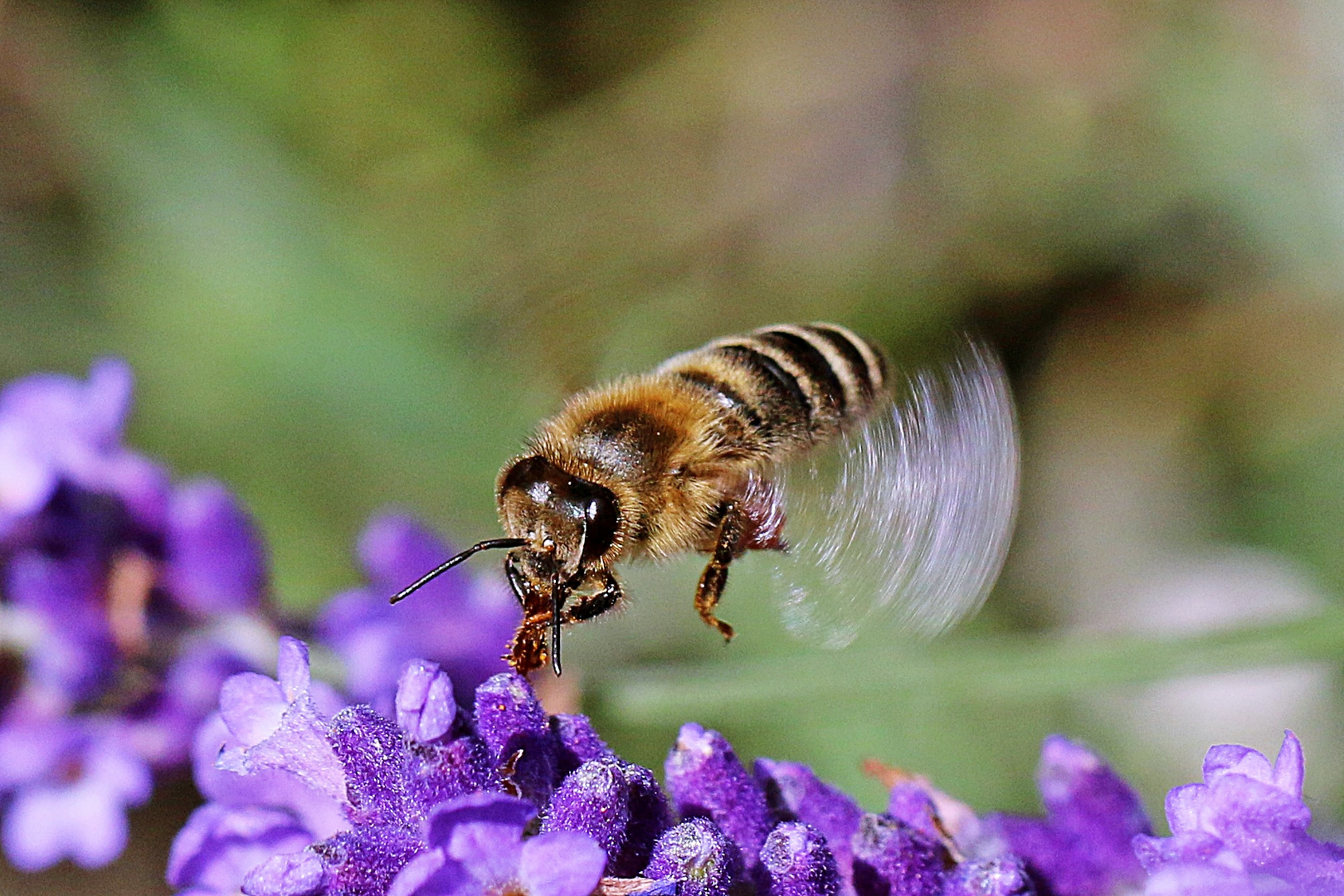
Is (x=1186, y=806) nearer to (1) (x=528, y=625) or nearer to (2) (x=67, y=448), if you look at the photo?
(1) (x=528, y=625)

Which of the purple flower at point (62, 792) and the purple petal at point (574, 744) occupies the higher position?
the purple flower at point (62, 792)

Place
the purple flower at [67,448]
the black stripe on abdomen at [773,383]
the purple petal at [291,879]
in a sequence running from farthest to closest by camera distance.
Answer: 1. the purple flower at [67,448]
2. the black stripe on abdomen at [773,383]
3. the purple petal at [291,879]

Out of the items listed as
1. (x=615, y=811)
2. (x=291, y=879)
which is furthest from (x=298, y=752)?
(x=615, y=811)

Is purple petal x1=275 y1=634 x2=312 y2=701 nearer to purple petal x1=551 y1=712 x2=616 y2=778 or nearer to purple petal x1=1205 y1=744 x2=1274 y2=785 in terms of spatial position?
purple petal x1=551 y1=712 x2=616 y2=778

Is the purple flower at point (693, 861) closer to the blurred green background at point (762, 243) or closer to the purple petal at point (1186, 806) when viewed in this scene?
the purple petal at point (1186, 806)

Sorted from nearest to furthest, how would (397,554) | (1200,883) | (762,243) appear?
(1200,883), (397,554), (762,243)

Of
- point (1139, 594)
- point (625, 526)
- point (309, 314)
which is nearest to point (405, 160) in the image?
point (309, 314)

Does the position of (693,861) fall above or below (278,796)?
below

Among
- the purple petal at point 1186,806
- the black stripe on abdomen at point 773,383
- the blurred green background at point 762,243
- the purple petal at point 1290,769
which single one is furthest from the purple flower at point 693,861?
the blurred green background at point 762,243
